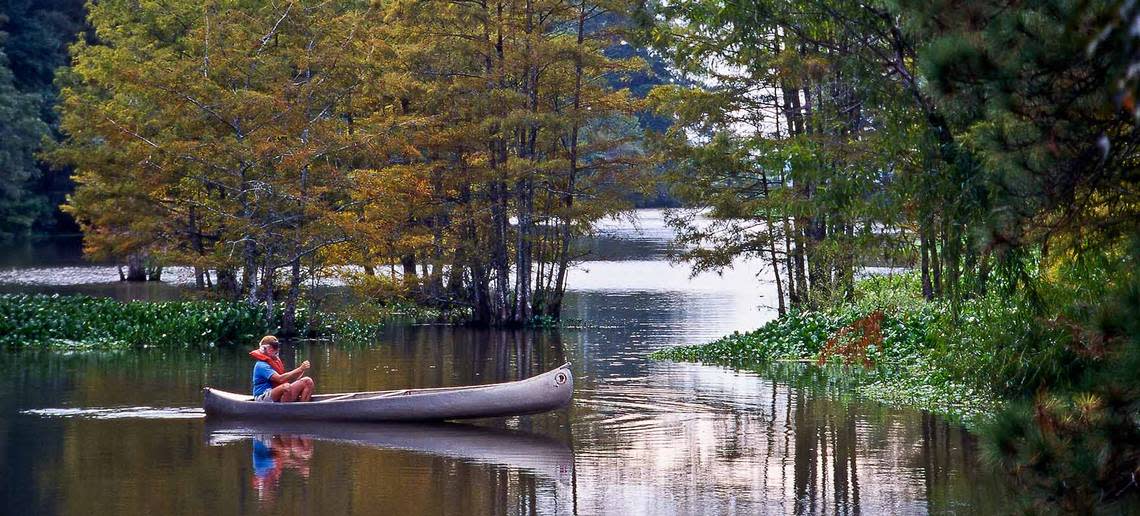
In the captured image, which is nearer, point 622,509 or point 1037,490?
point 1037,490

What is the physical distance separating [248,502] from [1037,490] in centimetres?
675

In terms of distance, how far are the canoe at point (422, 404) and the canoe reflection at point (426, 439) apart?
0.39 ft

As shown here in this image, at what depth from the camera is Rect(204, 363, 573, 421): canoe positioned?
49.2ft

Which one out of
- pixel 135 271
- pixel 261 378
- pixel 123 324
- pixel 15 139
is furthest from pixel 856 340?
pixel 15 139

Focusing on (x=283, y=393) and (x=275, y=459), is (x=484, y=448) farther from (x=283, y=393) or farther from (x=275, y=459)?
(x=283, y=393)

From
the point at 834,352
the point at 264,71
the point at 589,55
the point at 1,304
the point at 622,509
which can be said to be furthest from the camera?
the point at 589,55

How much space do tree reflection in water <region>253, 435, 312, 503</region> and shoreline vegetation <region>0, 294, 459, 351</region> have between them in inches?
418

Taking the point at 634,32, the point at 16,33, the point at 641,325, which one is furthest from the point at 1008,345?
the point at 16,33

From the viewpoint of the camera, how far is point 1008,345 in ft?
44.7

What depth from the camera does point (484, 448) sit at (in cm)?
1412

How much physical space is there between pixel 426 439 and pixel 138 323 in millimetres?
12597

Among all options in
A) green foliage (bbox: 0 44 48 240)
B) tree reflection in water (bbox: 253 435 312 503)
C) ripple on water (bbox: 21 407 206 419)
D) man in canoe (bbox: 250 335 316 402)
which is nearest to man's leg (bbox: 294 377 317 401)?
man in canoe (bbox: 250 335 316 402)

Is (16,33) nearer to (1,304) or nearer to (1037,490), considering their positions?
(1,304)

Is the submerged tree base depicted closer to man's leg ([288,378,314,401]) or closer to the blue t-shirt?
man's leg ([288,378,314,401])
